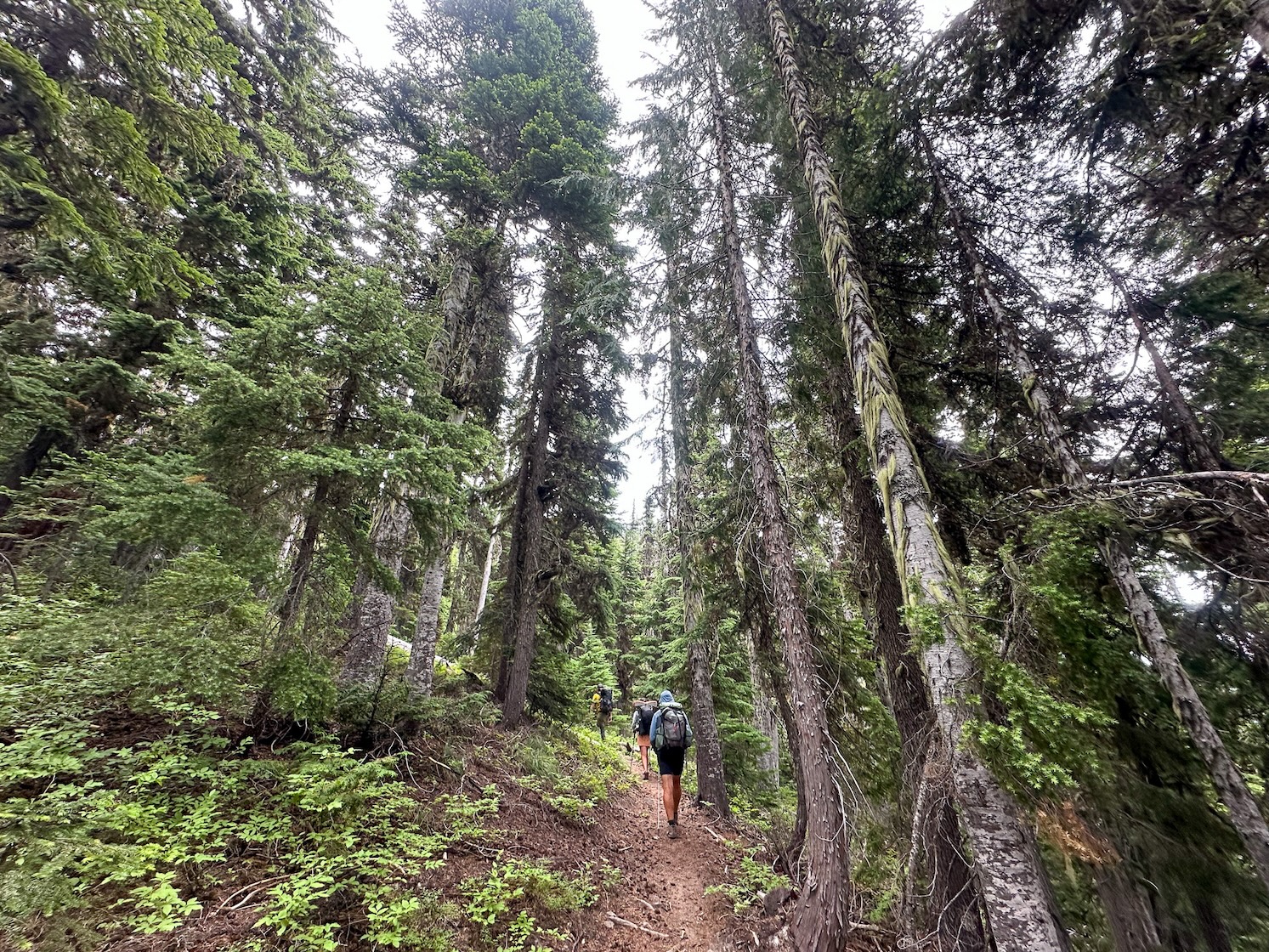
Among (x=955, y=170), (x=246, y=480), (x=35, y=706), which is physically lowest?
(x=35, y=706)

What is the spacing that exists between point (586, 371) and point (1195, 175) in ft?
34.1

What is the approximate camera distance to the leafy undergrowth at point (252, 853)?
2.74 meters

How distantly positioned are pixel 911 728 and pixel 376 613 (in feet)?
25.5

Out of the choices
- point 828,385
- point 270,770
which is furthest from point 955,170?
point 270,770

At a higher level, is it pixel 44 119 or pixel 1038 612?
pixel 44 119

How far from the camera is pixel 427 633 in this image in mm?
8375

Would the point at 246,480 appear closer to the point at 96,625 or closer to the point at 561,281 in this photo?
the point at 96,625

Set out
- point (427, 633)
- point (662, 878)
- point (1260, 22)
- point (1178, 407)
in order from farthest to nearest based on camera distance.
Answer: point (427, 633) → point (662, 878) → point (1178, 407) → point (1260, 22)

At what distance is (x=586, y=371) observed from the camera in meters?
12.3

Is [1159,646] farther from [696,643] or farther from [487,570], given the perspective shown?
[487,570]

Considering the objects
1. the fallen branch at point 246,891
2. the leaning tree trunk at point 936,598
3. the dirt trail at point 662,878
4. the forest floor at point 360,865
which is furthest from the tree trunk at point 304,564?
the leaning tree trunk at point 936,598

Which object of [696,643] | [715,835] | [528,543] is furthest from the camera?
[528,543]

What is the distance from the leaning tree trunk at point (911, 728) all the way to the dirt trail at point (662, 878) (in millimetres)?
2408

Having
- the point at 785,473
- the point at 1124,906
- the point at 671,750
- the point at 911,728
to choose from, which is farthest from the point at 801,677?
the point at 671,750
